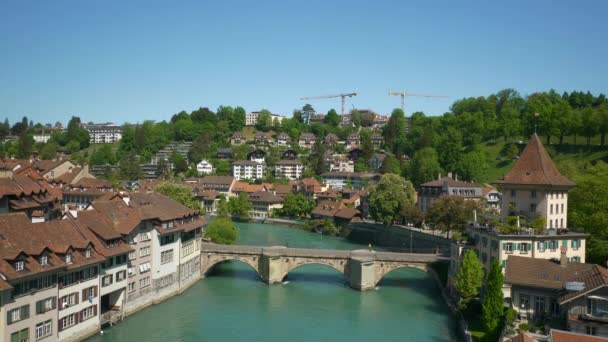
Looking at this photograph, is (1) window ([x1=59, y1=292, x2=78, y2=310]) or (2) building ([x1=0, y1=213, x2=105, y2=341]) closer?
(2) building ([x1=0, y1=213, x2=105, y2=341])

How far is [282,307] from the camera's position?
4688 cm

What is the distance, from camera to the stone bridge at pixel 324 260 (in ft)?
173

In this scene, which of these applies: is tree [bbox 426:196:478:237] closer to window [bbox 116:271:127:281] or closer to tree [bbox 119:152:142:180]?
window [bbox 116:271:127:281]

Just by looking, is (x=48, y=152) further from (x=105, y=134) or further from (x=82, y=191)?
(x=82, y=191)

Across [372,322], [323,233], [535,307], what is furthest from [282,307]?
[323,233]

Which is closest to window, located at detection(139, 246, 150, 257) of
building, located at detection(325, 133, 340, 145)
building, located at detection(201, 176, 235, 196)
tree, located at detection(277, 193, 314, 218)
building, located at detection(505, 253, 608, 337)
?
building, located at detection(505, 253, 608, 337)

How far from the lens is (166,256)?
47281 millimetres

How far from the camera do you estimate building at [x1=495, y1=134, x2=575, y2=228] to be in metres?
46.6

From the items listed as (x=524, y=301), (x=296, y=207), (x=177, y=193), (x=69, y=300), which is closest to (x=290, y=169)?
(x=296, y=207)

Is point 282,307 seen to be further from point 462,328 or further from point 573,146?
point 573,146

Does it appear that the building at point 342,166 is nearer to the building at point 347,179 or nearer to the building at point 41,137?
the building at point 347,179

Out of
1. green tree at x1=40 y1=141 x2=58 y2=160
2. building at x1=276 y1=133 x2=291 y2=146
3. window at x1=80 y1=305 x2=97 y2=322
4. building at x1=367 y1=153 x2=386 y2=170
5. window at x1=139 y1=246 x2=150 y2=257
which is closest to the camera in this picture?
window at x1=80 y1=305 x2=97 y2=322

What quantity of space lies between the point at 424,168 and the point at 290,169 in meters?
43.9

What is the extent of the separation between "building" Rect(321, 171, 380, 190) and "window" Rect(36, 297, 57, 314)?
8872 cm
